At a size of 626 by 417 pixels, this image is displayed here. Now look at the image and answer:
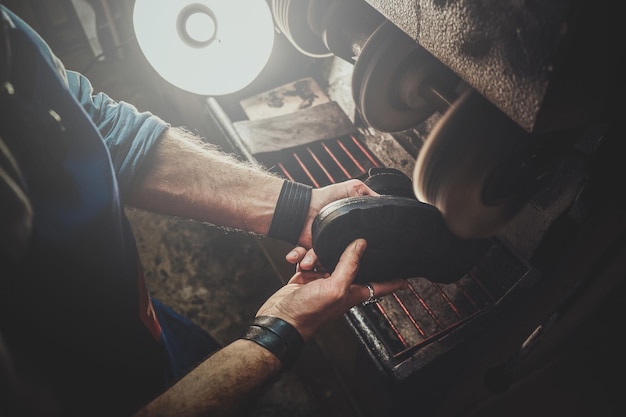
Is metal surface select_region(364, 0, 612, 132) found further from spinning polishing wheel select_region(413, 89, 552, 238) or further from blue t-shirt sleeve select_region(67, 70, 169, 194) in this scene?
blue t-shirt sleeve select_region(67, 70, 169, 194)

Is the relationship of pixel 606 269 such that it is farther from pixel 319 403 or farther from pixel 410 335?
pixel 319 403

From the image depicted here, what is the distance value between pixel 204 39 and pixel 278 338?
2402 mm

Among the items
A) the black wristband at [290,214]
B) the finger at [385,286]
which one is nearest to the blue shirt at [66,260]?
the black wristband at [290,214]

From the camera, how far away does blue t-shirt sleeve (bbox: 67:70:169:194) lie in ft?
5.63

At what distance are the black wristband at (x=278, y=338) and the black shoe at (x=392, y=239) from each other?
14.0 inches

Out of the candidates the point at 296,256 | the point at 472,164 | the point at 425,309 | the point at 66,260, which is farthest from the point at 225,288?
the point at 472,164

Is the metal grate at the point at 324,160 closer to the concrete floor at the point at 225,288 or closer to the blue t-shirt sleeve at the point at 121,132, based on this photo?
the concrete floor at the point at 225,288

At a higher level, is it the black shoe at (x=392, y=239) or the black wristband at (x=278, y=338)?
the black shoe at (x=392, y=239)

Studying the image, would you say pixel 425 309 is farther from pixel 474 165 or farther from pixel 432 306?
pixel 474 165

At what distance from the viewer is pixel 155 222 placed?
13.8 ft

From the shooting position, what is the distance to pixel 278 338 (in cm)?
147

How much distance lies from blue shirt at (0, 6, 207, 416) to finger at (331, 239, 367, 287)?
84 centimetres

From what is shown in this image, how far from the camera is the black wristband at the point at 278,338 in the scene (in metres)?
1.45

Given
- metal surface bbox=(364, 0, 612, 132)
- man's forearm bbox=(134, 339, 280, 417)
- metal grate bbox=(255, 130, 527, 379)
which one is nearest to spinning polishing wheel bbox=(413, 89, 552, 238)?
metal surface bbox=(364, 0, 612, 132)
